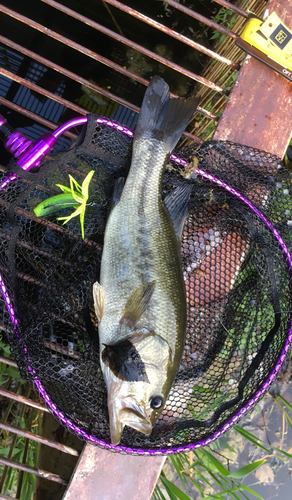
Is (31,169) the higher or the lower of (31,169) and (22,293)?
the higher

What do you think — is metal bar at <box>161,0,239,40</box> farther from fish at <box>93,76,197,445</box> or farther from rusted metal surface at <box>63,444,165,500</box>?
rusted metal surface at <box>63,444,165,500</box>

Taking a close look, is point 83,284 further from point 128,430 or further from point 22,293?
point 128,430

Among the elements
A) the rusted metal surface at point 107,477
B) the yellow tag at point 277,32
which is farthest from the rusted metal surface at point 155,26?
the rusted metal surface at point 107,477

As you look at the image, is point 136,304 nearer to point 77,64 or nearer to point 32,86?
point 32,86

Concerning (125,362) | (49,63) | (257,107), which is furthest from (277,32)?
(125,362)

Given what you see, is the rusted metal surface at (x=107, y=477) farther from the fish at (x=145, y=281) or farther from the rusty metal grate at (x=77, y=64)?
the rusty metal grate at (x=77, y=64)

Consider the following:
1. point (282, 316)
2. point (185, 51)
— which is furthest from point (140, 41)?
point (282, 316)

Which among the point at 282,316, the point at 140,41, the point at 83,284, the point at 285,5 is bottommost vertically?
the point at 83,284
